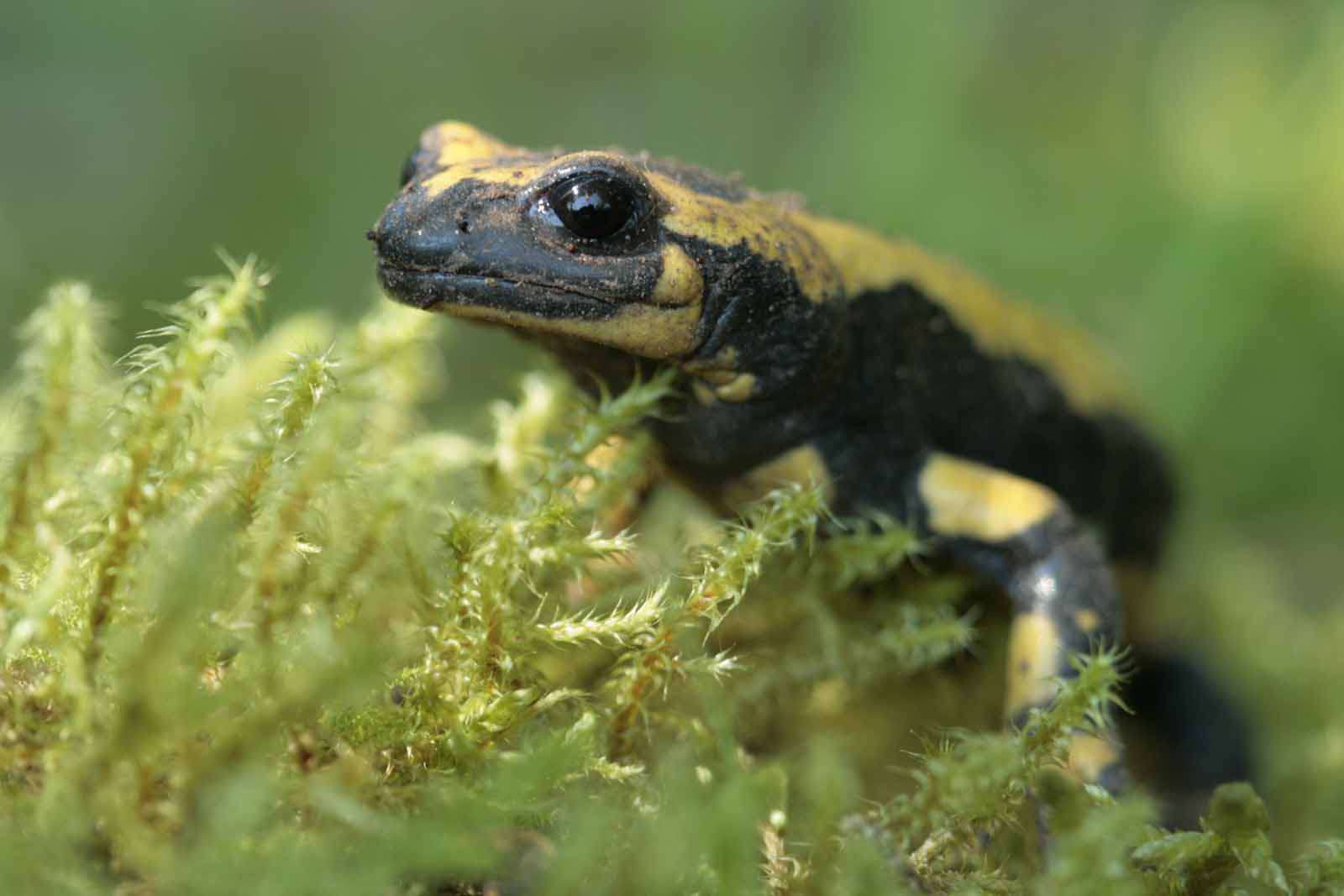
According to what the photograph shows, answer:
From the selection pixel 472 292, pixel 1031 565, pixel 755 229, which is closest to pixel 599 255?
pixel 472 292

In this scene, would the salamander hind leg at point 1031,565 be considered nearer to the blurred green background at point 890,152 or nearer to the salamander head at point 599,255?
the salamander head at point 599,255

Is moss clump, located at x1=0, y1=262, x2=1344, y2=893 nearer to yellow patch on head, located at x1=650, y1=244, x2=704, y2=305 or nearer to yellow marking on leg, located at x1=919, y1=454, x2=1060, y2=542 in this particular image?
yellow patch on head, located at x1=650, y1=244, x2=704, y2=305

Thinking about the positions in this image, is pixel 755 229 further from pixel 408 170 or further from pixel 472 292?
pixel 408 170

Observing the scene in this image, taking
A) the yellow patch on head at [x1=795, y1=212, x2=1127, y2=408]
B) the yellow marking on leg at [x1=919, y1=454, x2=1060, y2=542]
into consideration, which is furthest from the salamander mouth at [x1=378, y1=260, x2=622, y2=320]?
the yellow marking on leg at [x1=919, y1=454, x2=1060, y2=542]

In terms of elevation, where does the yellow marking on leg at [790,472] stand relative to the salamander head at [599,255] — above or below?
below

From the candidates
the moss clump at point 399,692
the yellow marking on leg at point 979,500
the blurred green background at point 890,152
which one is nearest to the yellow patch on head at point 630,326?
the moss clump at point 399,692

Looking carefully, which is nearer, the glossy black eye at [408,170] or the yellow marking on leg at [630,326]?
the yellow marking on leg at [630,326]

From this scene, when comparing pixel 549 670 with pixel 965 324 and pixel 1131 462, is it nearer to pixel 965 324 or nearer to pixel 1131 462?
pixel 965 324
